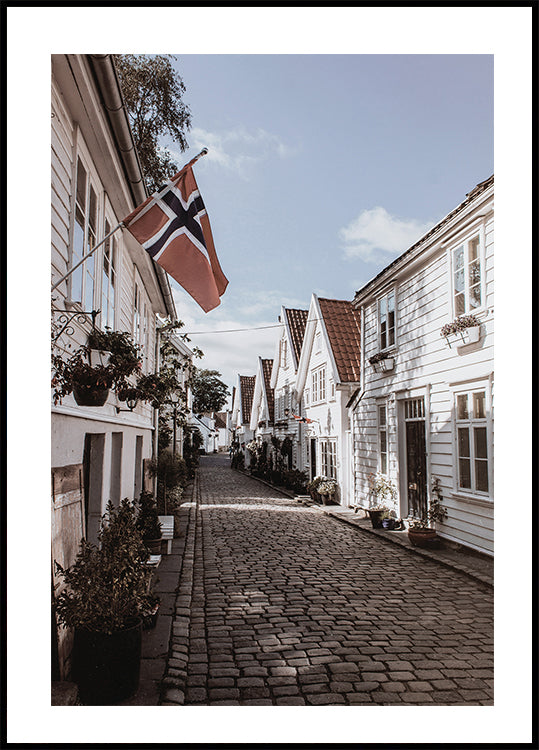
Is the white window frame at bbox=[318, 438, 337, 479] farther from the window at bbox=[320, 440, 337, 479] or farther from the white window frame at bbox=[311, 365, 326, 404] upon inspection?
the white window frame at bbox=[311, 365, 326, 404]

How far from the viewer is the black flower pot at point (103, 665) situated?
3.68 m

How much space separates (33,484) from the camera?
8.99ft

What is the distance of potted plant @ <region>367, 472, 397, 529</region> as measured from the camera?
1173 centimetres

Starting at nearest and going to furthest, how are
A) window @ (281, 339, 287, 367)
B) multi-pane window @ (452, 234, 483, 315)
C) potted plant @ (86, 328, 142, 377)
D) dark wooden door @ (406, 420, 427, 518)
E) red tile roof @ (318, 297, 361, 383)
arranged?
potted plant @ (86, 328, 142, 377)
multi-pane window @ (452, 234, 483, 315)
dark wooden door @ (406, 420, 427, 518)
red tile roof @ (318, 297, 361, 383)
window @ (281, 339, 287, 367)

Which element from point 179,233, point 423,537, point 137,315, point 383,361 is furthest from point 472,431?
point 137,315

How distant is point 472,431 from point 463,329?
1674 millimetres

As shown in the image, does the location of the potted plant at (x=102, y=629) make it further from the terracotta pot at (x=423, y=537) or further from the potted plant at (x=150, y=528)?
the terracotta pot at (x=423, y=537)

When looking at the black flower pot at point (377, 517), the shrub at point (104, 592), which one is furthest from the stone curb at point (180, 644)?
the black flower pot at point (377, 517)

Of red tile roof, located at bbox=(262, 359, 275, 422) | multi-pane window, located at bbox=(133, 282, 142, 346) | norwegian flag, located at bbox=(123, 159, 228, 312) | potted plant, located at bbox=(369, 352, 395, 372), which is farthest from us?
red tile roof, located at bbox=(262, 359, 275, 422)

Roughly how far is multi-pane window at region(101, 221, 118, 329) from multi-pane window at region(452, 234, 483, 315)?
5569mm

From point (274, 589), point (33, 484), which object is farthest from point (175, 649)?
point (33, 484)

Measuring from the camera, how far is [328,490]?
16.7m

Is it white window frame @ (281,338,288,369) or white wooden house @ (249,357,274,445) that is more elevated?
white window frame @ (281,338,288,369)

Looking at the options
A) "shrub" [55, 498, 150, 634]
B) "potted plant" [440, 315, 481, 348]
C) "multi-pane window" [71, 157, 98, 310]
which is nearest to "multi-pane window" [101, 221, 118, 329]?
"multi-pane window" [71, 157, 98, 310]
